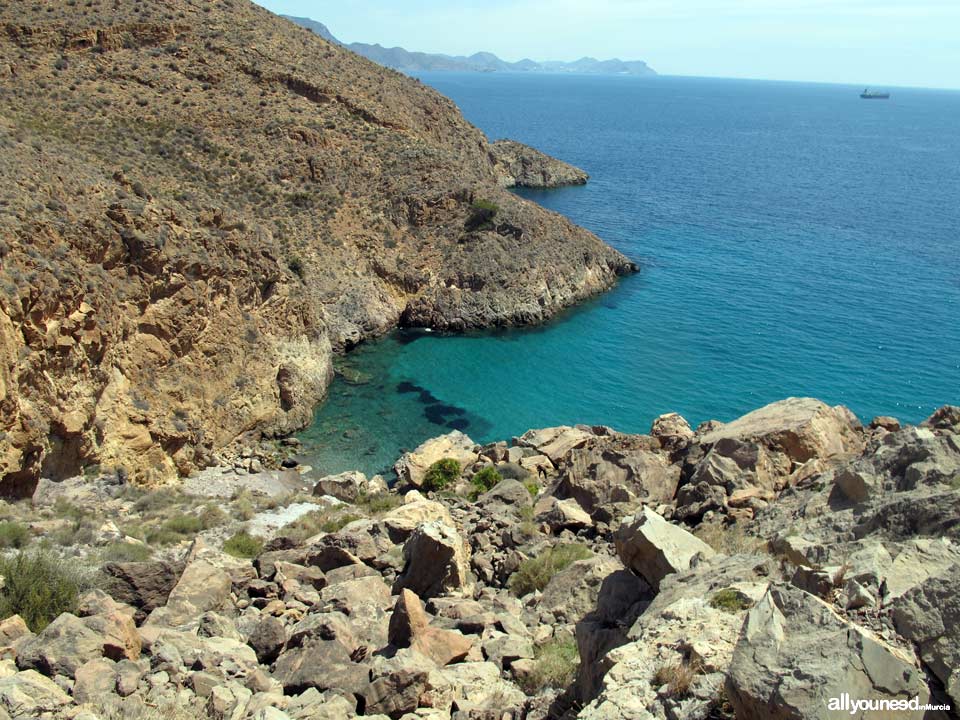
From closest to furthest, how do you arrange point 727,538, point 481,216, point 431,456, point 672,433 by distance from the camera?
1. point 727,538
2. point 672,433
3. point 431,456
4. point 481,216

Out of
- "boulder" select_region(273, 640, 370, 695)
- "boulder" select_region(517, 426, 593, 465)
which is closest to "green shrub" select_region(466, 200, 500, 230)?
"boulder" select_region(517, 426, 593, 465)

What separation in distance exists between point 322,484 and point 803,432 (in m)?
17.5

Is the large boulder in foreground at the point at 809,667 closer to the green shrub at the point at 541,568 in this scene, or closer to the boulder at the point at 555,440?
the green shrub at the point at 541,568

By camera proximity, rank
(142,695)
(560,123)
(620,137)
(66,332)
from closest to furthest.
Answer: (142,695) → (66,332) → (620,137) → (560,123)

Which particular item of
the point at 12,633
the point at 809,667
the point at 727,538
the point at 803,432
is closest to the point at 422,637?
the point at 12,633

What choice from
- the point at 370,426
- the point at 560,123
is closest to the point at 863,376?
the point at 370,426

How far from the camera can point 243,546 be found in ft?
71.6

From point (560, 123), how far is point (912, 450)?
17717 cm

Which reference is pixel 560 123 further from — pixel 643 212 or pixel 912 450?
pixel 912 450

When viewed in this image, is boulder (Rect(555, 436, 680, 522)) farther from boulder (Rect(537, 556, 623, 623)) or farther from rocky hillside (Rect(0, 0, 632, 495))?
rocky hillside (Rect(0, 0, 632, 495))

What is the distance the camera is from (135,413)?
29.6 metres

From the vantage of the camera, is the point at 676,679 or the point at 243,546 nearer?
the point at 676,679

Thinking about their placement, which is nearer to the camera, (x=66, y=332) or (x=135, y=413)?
(x=66, y=332)

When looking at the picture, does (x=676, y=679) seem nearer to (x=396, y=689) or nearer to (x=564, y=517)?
(x=396, y=689)
